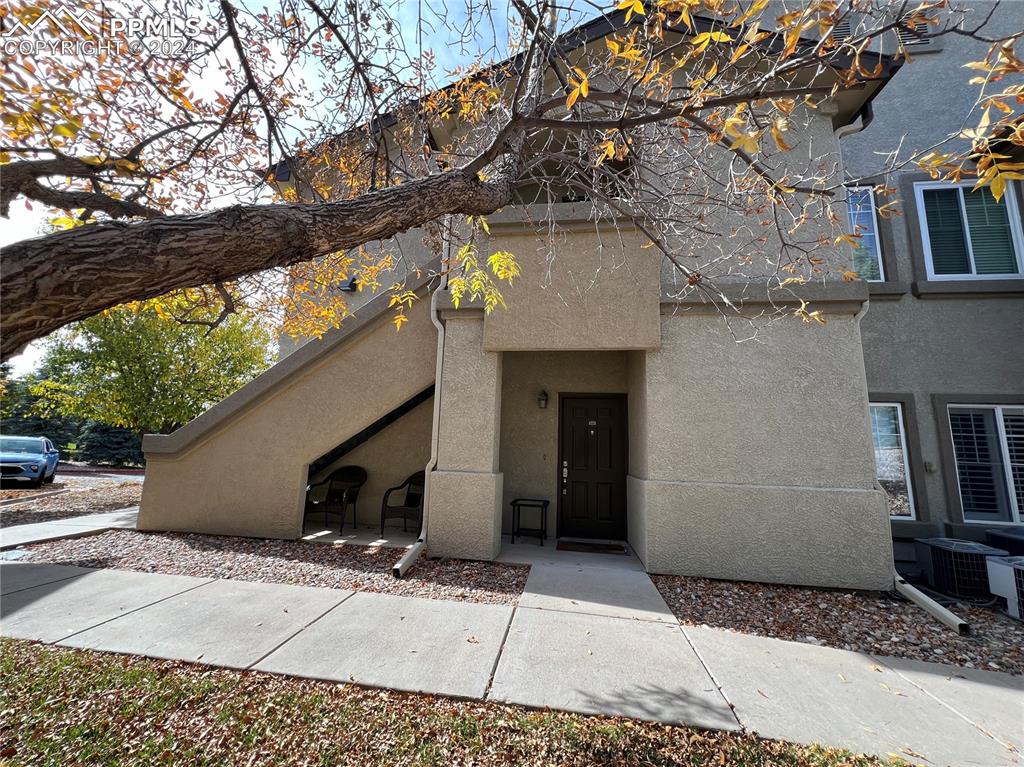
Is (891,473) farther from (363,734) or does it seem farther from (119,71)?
(119,71)

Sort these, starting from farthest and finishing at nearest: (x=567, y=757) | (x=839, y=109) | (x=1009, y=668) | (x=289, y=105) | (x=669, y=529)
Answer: (x=839, y=109) → (x=669, y=529) → (x=289, y=105) → (x=1009, y=668) → (x=567, y=757)

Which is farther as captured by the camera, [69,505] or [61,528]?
[69,505]

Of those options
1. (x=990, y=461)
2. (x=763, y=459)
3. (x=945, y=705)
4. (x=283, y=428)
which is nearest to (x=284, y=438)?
(x=283, y=428)

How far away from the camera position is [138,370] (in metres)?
13.1

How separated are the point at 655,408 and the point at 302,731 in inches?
204

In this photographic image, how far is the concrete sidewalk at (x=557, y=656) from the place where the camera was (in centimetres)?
300

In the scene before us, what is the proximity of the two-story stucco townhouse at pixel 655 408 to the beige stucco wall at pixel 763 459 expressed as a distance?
0.08 feet

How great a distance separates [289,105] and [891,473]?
A: 34.3 ft

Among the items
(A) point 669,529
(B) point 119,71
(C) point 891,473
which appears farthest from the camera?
(C) point 891,473

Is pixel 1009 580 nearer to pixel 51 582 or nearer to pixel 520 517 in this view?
pixel 520 517

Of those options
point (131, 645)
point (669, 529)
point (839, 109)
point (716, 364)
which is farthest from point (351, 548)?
point (839, 109)

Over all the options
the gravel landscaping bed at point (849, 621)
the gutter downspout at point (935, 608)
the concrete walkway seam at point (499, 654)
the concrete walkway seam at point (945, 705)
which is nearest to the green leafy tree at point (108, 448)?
the concrete walkway seam at point (499, 654)

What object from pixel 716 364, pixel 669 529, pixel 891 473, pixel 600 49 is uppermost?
pixel 600 49

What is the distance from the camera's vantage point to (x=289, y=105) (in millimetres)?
5383
